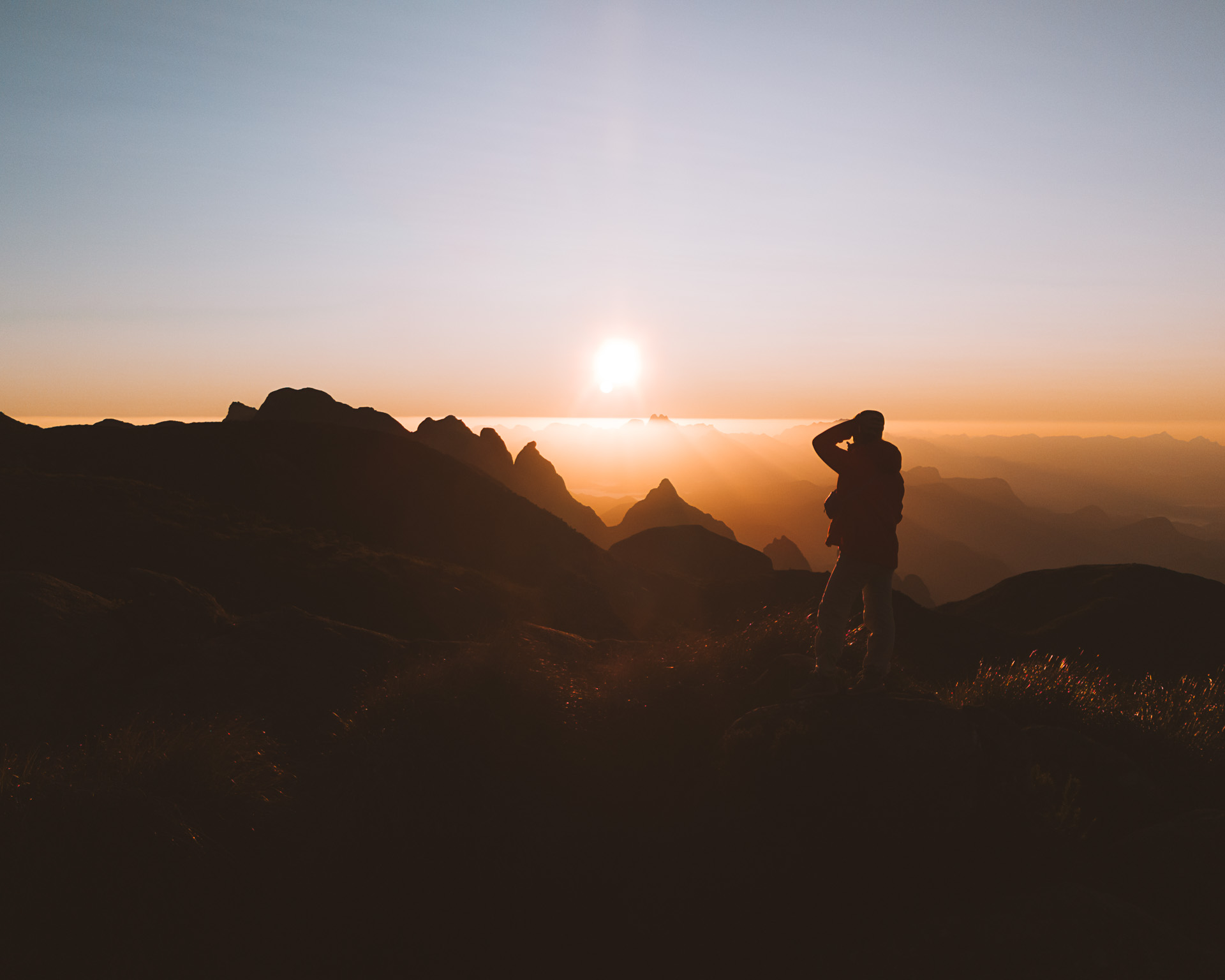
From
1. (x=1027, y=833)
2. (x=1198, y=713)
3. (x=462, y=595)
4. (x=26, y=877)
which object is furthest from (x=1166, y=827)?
(x=462, y=595)

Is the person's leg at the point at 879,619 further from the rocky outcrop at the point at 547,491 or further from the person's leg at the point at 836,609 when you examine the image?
the rocky outcrop at the point at 547,491

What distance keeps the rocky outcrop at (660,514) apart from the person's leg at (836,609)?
4758 inches

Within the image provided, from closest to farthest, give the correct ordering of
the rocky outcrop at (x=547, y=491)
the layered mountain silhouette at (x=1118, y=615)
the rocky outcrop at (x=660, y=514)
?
1. the layered mountain silhouette at (x=1118, y=615)
2. the rocky outcrop at (x=547, y=491)
3. the rocky outcrop at (x=660, y=514)

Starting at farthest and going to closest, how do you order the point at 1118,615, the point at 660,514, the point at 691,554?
1. the point at 660,514
2. the point at 691,554
3. the point at 1118,615

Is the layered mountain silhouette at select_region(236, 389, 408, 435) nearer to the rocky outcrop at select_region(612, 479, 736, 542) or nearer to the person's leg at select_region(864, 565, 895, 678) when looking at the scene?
the rocky outcrop at select_region(612, 479, 736, 542)

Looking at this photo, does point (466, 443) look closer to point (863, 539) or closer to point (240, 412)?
point (240, 412)

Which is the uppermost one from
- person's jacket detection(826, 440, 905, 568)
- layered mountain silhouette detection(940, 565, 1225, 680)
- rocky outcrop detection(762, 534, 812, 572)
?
person's jacket detection(826, 440, 905, 568)

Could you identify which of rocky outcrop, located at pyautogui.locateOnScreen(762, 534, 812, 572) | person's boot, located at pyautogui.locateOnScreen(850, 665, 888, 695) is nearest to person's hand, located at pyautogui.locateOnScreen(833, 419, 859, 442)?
person's boot, located at pyautogui.locateOnScreen(850, 665, 888, 695)

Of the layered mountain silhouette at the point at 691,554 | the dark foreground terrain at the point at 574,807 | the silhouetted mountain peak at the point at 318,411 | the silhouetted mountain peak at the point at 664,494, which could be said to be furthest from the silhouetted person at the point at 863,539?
the silhouetted mountain peak at the point at 664,494

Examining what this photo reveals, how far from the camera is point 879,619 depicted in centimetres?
695

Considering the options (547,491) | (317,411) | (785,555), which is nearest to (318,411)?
(317,411)

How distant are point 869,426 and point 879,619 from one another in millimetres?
2139

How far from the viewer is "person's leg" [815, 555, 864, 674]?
6812 millimetres

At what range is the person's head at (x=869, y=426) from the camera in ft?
22.0
